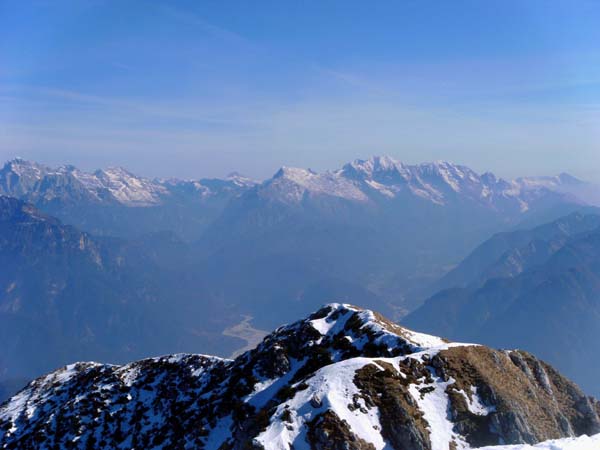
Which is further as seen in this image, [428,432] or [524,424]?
[524,424]

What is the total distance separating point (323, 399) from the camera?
56000mm

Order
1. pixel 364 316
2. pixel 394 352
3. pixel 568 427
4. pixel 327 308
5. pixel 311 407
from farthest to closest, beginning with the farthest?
pixel 327 308 → pixel 364 316 → pixel 394 352 → pixel 568 427 → pixel 311 407

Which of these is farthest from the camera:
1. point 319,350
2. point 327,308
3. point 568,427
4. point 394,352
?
point 327,308

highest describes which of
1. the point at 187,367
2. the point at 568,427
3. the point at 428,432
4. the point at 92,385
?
the point at 428,432

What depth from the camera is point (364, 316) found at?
9075 centimetres

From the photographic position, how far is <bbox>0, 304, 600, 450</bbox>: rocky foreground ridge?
5556 cm

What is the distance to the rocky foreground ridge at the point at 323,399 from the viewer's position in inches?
2188

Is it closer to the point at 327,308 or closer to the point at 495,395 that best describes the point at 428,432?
the point at 495,395

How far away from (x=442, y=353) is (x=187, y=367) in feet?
204

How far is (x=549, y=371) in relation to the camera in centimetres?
7950

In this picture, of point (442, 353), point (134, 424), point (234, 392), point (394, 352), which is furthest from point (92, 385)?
point (442, 353)

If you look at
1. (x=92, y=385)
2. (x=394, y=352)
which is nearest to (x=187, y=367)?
(x=92, y=385)

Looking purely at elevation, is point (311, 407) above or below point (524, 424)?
above

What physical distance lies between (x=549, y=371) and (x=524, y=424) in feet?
72.4
